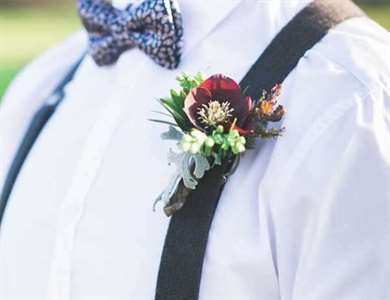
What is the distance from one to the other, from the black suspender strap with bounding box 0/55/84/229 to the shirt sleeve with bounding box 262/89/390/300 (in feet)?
1.79

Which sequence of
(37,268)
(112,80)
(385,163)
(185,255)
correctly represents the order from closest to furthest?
1. (385,163)
2. (185,255)
3. (37,268)
4. (112,80)

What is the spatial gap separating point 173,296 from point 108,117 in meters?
0.34

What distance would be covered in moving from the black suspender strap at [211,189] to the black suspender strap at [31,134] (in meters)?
0.41

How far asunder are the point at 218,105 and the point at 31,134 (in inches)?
18.8

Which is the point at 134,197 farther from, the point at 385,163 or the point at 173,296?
the point at 385,163

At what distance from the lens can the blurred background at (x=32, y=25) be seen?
9.52m

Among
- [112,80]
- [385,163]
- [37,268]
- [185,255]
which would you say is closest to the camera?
[385,163]

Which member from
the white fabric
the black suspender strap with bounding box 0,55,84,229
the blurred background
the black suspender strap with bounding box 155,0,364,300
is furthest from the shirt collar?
the blurred background

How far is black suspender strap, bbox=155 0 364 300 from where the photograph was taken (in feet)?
4.20

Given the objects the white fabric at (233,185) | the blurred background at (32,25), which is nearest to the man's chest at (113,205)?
the white fabric at (233,185)

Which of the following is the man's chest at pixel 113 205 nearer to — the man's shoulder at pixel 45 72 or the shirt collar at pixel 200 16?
the shirt collar at pixel 200 16

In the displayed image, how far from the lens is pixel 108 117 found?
4.91ft

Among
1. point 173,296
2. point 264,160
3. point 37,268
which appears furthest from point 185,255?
point 37,268

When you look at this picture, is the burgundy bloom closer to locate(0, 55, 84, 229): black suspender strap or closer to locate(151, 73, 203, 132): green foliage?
locate(151, 73, 203, 132): green foliage
